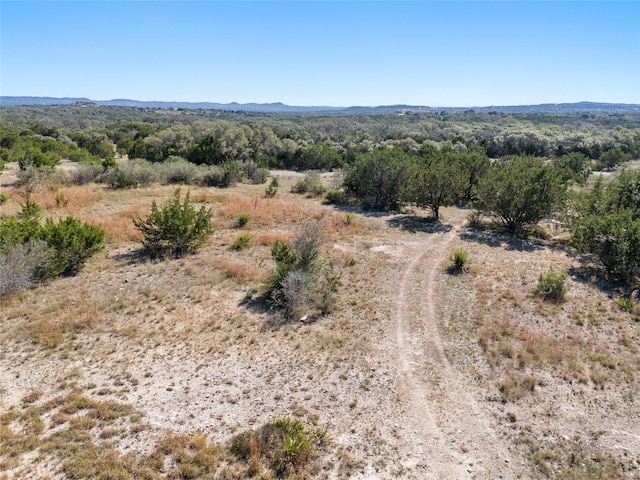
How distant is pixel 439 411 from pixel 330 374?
231 centimetres

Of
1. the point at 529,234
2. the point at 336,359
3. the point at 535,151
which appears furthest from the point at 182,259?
the point at 535,151

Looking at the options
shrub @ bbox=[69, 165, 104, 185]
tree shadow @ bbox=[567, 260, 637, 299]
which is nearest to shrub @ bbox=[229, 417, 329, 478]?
tree shadow @ bbox=[567, 260, 637, 299]

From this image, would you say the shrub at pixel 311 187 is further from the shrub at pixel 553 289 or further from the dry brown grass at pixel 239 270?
the shrub at pixel 553 289

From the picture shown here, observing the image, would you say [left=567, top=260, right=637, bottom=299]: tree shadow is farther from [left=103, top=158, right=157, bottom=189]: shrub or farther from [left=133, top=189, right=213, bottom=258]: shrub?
[left=103, top=158, right=157, bottom=189]: shrub

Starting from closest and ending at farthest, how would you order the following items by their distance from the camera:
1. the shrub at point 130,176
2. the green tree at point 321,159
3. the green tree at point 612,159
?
the shrub at point 130,176 < the green tree at point 321,159 < the green tree at point 612,159

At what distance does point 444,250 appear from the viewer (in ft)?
56.9

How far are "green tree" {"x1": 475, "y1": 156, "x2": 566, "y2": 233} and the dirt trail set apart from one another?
11426 millimetres

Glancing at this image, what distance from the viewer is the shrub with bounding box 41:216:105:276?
40.6 feet

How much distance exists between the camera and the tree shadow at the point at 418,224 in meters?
21.0

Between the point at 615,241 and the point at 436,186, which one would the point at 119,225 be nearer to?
the point at 436,186

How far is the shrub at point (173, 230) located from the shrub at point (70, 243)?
67.0 inches

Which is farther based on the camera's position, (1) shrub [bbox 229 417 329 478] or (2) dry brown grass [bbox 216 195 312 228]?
(2) dry brown grass [bbox 216 195 312 228]

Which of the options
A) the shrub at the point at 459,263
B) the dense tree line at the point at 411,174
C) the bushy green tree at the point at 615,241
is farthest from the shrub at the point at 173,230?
the bushy green tree at the point at 615,241

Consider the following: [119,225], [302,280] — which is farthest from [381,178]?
[302,280]
